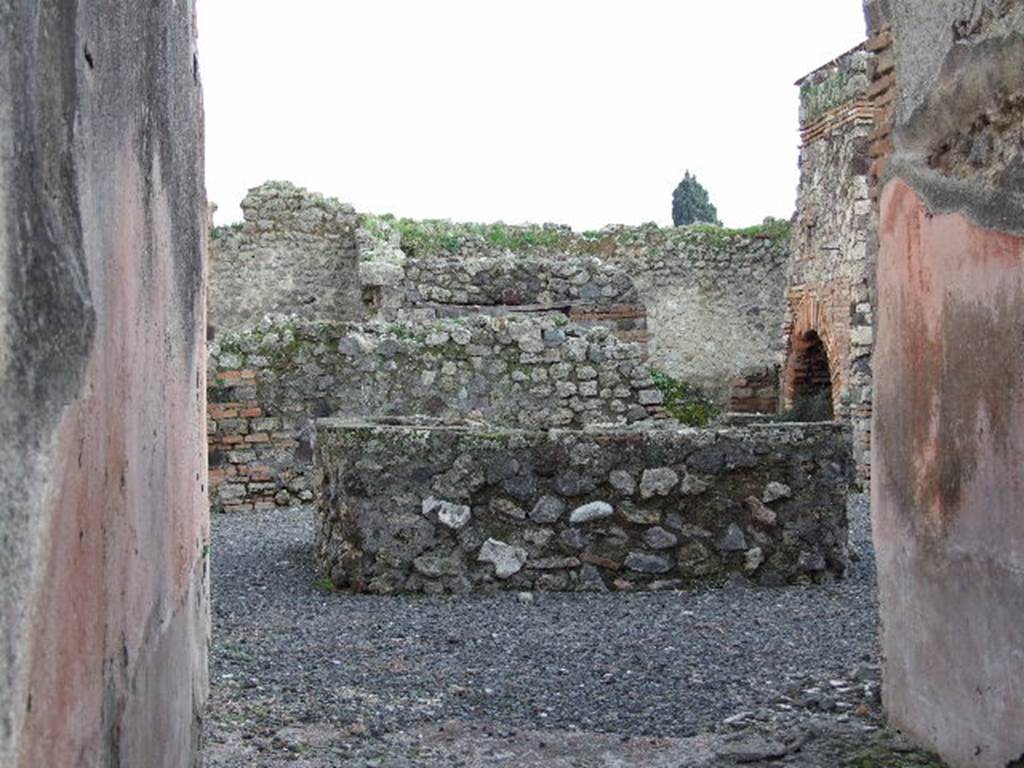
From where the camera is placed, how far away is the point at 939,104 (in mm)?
3902

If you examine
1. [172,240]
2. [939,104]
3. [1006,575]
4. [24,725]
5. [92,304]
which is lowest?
[1006,575]

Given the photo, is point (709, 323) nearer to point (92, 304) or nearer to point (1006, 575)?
point (1006, 575)

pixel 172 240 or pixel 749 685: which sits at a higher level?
pixel 172 240

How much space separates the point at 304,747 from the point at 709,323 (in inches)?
625

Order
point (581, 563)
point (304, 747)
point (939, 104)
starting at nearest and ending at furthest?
1. point (939, 104)
2. point (304, 747)
3. point (581, 563)

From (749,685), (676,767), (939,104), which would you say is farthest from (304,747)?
(939,104)

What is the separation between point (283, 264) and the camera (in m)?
17.4

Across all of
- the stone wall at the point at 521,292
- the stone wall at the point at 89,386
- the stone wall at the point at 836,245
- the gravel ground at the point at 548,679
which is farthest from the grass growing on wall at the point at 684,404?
the stone wall at the point at 89,386

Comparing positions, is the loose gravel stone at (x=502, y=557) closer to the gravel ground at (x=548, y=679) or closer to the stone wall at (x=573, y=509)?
the stone wall at (x=573, y=509)

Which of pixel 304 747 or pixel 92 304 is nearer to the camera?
pixel 92 304

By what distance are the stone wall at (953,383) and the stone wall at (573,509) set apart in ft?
8.80

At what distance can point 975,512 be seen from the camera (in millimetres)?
3535

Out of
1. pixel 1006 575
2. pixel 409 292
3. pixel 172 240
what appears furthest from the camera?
pixel 409 292

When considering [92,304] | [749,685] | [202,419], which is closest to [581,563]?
[749,685]
